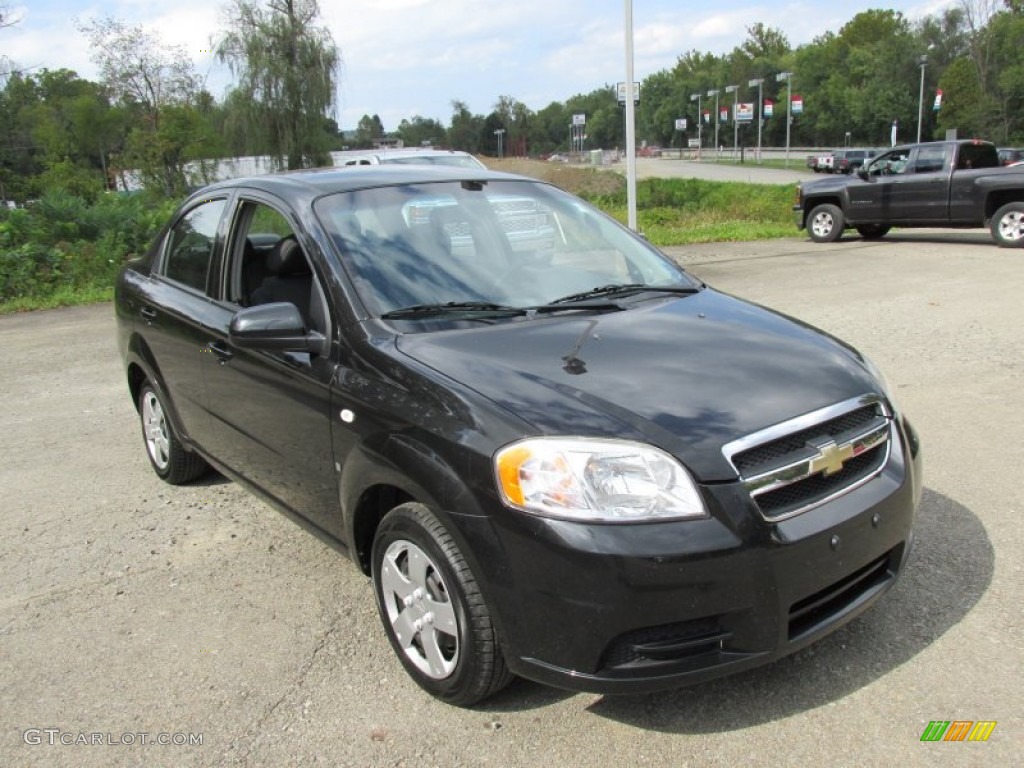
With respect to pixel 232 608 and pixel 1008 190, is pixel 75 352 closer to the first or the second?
pixel 232 608

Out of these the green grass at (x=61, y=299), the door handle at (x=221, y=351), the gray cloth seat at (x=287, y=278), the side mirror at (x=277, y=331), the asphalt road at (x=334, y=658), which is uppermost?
the gray cloth seat at (x=287, y=278)

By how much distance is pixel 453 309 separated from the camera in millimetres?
3254

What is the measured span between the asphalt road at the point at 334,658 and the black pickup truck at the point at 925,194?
10.7 metres

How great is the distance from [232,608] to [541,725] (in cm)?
153

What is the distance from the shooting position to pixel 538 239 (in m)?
3.80

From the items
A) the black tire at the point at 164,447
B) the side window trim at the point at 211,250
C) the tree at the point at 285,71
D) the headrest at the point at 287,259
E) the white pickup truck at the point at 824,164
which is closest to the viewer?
the headrest at the point at 287,259

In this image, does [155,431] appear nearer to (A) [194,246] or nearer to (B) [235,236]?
(A) [194,246]

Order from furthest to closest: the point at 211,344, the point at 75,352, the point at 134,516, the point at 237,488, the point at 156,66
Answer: the point at 156,66 < the point at 75,352 < the point at 237,488 < the point at 134,516 < the point at 211,344

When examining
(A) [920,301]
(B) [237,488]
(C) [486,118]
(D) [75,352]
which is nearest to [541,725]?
(B) [237,488]

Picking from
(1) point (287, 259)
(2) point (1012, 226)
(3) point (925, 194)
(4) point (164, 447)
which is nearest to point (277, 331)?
(1) point (287, 259)

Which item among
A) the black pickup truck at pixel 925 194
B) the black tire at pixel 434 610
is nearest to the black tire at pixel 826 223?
the black pickup truck at pixel 925 194

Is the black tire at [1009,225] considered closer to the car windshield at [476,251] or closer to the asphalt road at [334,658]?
the asphalt road at [334,658]

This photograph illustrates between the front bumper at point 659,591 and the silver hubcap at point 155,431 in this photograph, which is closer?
the front bumper at point 659,591

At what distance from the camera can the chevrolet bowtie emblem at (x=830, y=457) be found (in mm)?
2590
